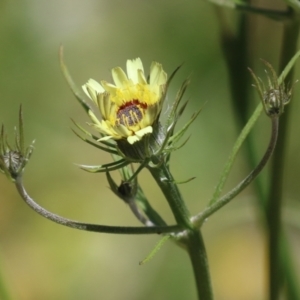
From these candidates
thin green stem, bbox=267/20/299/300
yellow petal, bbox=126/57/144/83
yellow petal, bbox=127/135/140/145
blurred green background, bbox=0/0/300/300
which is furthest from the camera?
blurred green background, bbox=0/0/300/300

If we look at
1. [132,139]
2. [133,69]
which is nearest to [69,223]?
[132,139]

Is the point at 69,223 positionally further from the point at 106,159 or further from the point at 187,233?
the point at 106,159

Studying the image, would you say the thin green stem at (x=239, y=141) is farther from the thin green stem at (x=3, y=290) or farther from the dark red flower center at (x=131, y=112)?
the thin green stem at (x=3, y=290)

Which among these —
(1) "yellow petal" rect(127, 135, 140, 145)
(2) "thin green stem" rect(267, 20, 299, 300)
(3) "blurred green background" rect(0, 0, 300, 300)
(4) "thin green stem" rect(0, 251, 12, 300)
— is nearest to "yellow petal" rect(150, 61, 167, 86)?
(1) "yellow petal" rect(127, 135, 140, 145)

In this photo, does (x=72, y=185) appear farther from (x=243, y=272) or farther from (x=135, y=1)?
(x=135, y=1)

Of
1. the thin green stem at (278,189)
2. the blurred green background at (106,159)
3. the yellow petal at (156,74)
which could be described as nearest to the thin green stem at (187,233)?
the yellow petal at (156,74)

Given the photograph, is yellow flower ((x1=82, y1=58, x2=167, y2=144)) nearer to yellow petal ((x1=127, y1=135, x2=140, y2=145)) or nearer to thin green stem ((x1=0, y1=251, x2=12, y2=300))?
yellow petal ((x1=127, y1=135, x2=140, y2=145))

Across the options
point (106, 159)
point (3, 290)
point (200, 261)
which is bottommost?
point (106, 159)
